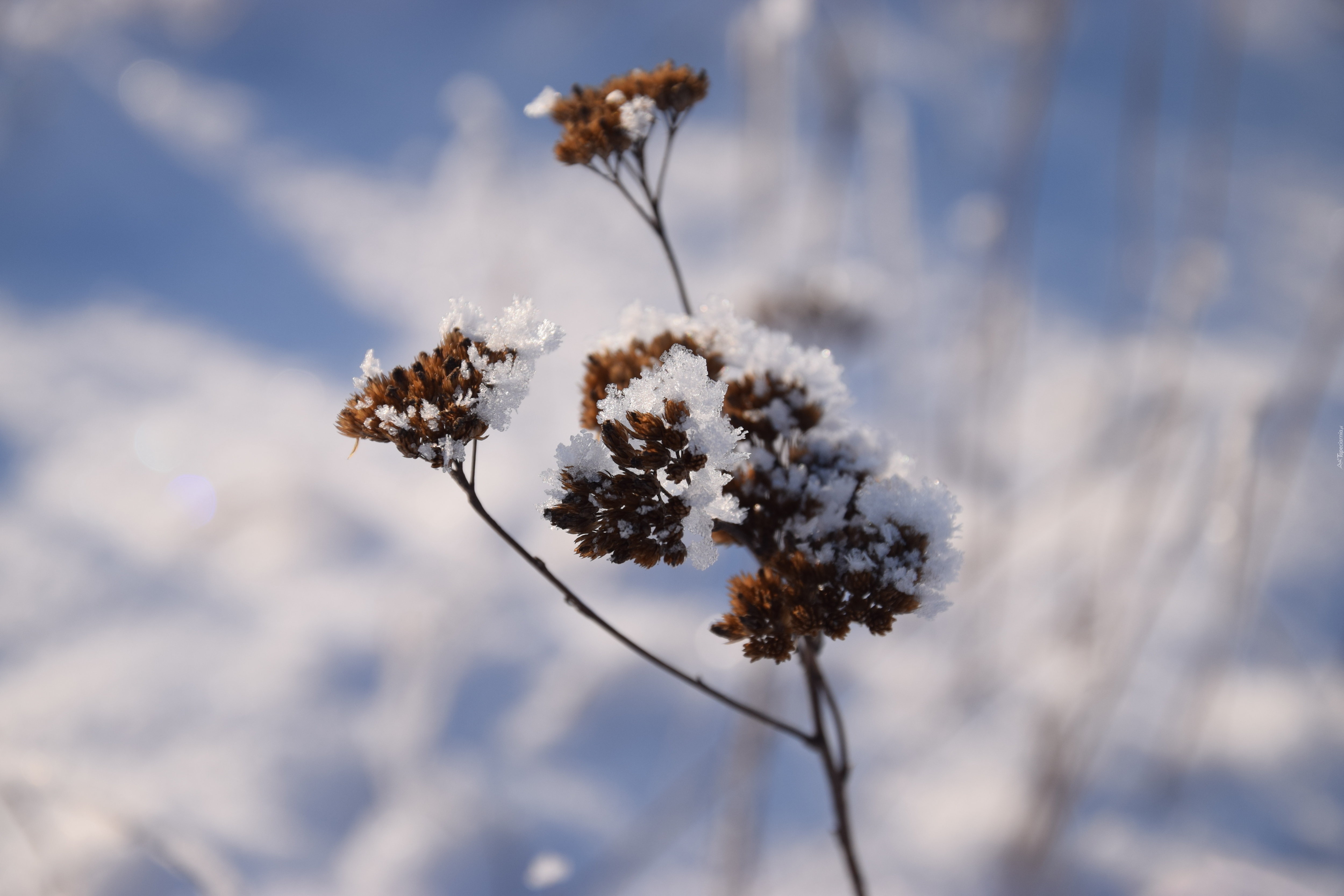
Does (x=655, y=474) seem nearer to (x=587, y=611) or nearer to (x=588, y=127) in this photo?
(x=587, y=611)

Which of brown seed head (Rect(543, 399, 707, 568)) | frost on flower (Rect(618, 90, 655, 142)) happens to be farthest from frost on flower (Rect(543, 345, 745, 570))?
frost on flower (Rect(618, 90, 655, 142))

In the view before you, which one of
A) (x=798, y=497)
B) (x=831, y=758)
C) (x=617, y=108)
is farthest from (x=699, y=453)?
(x=617, y=108)

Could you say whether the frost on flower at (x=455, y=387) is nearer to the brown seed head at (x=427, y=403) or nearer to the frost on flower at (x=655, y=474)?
the brown seed head at (x=427, y=403)

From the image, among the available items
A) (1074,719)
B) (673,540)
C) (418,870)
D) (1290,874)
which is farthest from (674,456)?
(1290,874)

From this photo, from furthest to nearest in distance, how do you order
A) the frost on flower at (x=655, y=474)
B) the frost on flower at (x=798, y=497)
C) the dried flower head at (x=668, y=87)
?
the dried flower head at (x=668, y=87) → the frost on flower at (x=798, y=497) → the frost on flower at (x=655, y=474)

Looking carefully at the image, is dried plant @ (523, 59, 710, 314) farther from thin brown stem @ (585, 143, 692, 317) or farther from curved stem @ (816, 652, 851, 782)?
curved stem @ (816, 652, 851, 782)

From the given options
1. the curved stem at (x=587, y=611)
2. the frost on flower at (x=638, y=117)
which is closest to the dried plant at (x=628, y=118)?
the frost on flower at (x=638, y=117)

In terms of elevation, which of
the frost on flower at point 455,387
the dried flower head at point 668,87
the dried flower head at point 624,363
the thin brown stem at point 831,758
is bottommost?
the thin brown stem at point 831,758
